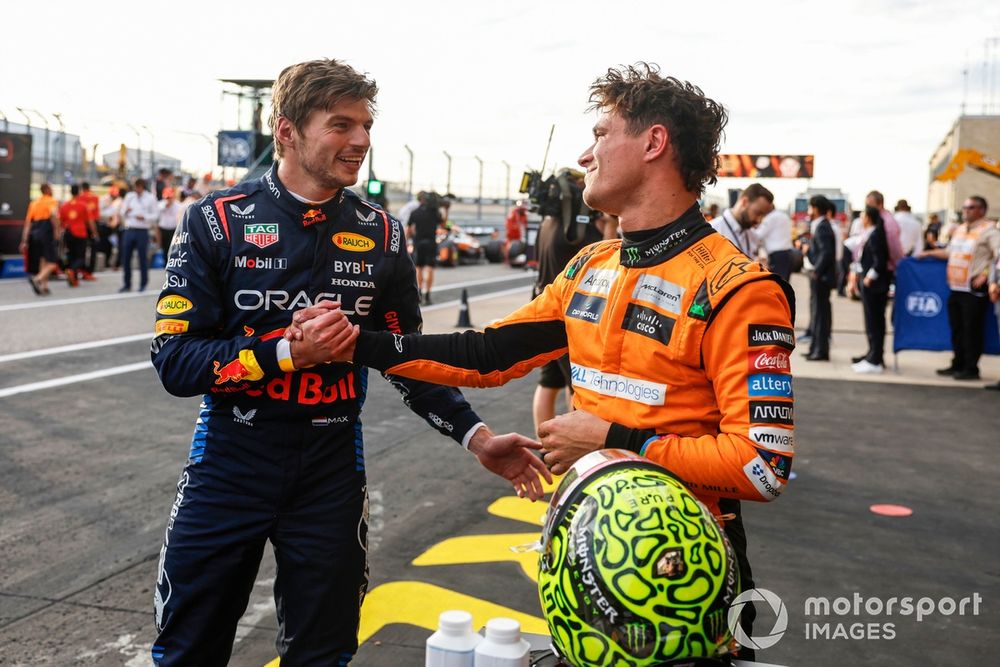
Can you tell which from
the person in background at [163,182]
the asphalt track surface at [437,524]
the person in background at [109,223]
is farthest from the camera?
the person in background at [163,182]

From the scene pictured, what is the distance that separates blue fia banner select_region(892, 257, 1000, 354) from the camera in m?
11.5

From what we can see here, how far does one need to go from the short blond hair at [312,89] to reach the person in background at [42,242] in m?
15.1

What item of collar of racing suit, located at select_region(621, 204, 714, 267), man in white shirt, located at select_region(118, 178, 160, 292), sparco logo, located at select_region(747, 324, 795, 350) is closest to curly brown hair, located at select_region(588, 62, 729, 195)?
collar of racing suit, located at select_region(621, 204, 714, 267)

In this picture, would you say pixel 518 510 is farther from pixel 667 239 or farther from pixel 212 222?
pixel 667 239

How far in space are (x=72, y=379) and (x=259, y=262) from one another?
744cm

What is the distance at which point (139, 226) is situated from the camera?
686 inches

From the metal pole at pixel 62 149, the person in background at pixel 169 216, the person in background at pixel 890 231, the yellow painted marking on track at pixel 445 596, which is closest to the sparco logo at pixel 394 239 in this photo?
the yellow painted marking on track at pixel 445 596

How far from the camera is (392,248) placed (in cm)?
299

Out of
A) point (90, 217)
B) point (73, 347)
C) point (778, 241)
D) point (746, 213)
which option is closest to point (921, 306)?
point (778, 241)

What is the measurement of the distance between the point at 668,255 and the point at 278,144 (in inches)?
50.8

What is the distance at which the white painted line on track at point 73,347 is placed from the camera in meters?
10.4

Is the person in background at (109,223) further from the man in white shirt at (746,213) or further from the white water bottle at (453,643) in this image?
the white water bottle at (453,643)

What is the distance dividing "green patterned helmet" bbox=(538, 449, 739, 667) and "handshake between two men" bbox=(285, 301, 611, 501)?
414 millimetres

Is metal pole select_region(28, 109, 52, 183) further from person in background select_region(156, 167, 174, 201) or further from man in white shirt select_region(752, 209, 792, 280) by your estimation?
man in white shirt select_region(752, 209, 792, 280)
